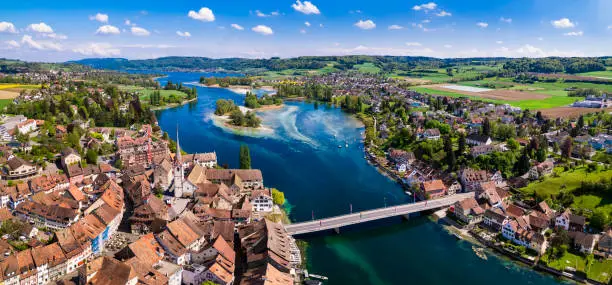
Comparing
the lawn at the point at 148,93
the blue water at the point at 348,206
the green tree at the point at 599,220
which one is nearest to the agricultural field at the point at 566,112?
the blue water at the point at 348,206

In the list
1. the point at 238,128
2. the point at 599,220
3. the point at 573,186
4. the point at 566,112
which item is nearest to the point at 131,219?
the point at 599,220

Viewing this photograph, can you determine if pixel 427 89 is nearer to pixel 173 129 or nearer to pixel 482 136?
pixel 482 136

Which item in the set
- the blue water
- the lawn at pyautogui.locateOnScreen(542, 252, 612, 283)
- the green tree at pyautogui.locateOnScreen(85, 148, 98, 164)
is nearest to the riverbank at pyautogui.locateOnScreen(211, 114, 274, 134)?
the blue water

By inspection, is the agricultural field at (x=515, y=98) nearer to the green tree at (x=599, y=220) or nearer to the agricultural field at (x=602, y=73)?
the agricultural field at (x=602, y=73)

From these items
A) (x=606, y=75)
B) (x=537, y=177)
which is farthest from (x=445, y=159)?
(x=606, y=75)

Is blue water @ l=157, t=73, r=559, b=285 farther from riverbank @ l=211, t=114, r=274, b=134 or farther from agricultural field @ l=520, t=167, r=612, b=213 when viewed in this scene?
agricultural field @ l=520, t=167, r=612, b=213

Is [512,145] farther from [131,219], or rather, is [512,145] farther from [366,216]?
[131,219]
